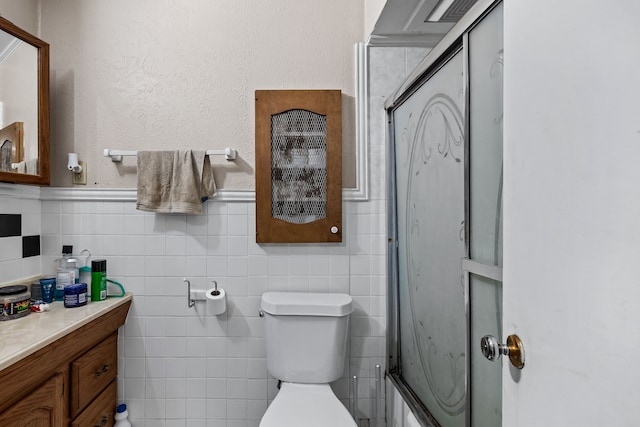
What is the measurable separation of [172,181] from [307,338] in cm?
93

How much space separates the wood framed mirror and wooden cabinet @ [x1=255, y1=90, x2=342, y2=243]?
3.03 ft

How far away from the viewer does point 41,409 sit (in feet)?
3.94

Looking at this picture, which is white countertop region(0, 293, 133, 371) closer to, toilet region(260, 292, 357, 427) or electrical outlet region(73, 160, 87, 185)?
electrical outlet region(73, 160, 87, 185)

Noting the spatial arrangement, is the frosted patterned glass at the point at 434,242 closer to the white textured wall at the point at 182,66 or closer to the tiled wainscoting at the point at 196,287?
the tiled wainscoting at the point at 196,287

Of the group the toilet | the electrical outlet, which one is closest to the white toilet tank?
the toilet

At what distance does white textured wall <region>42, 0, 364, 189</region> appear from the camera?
1.75 meters

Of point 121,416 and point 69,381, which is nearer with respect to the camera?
point 69,381

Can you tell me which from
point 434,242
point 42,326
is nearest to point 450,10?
point 434,242

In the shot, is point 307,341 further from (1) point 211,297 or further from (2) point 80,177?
(2) point 80,177

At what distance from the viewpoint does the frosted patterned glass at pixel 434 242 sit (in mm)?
1024
